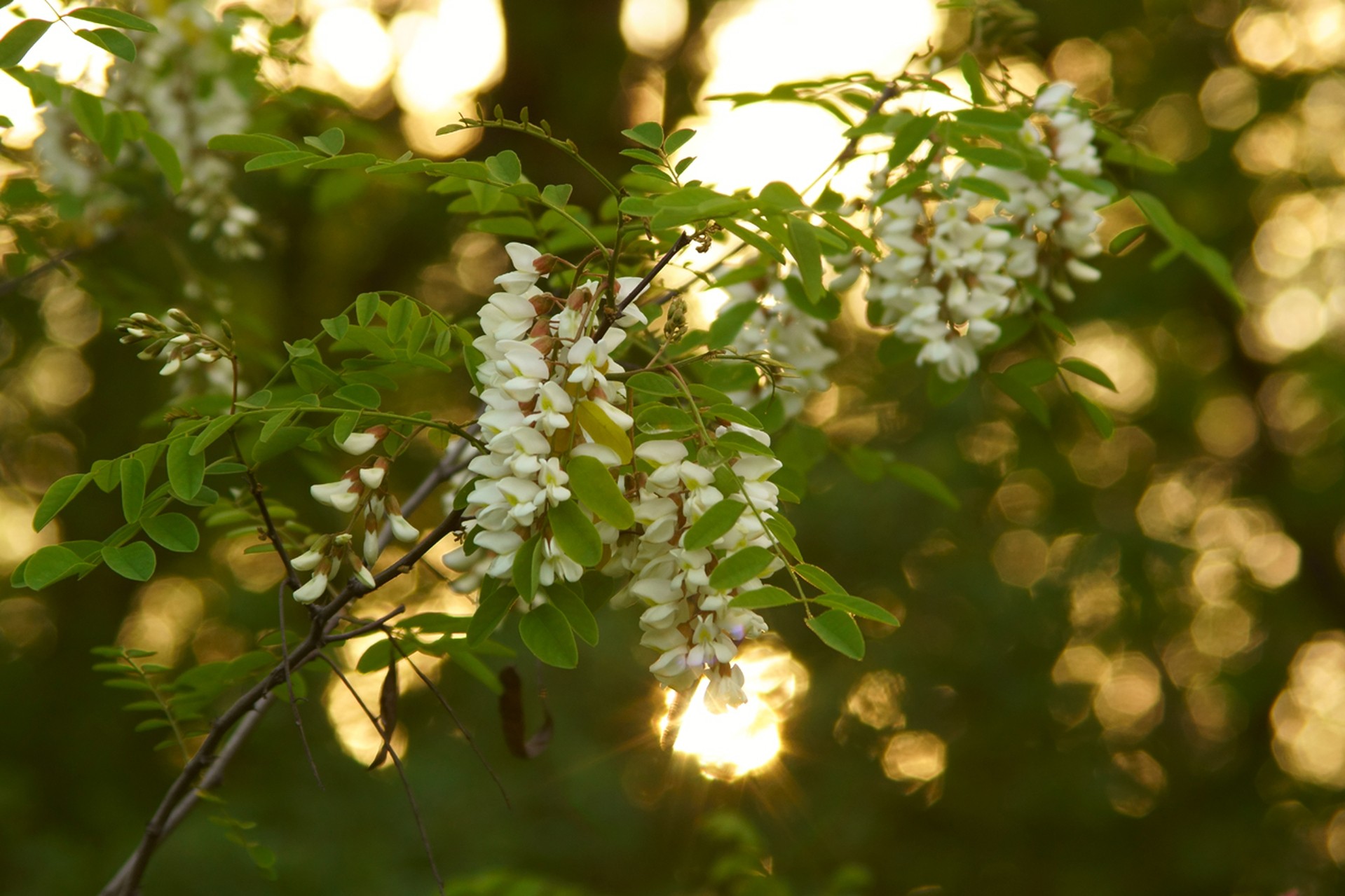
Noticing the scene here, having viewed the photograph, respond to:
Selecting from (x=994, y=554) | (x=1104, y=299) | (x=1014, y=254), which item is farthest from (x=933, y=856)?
(x=1014, y=254)

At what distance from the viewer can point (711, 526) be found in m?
1.04

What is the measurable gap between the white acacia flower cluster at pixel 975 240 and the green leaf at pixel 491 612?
96cm

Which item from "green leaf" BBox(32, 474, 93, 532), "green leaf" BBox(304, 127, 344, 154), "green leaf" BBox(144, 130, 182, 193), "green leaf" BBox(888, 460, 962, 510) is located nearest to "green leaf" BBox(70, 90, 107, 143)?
"green leaf" BBox(144, 130, 182, 193)

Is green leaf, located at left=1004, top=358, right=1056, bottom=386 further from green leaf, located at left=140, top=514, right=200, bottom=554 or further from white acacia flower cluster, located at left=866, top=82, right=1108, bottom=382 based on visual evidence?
green leaf, located at left=140, top=514, right=200, bottom=554

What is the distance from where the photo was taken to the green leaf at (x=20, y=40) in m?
1.44

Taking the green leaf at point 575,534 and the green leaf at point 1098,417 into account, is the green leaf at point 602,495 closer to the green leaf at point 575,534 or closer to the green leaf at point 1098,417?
the green leaf at point 575,534

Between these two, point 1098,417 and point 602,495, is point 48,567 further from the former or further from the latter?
point 1098,417

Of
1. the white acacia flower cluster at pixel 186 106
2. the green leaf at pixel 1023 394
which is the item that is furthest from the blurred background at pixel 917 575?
the green leaf at pixel 1023 394

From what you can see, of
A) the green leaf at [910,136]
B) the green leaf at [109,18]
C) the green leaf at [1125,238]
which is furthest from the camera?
the green leaf at [1125,238]

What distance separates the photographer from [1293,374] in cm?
565

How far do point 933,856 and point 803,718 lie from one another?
118cm

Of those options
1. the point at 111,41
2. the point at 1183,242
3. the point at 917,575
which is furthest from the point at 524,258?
the point at 917,575

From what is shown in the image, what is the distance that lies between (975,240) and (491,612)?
1.13 metres

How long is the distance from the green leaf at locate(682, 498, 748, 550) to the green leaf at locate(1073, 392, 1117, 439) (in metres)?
1.10
